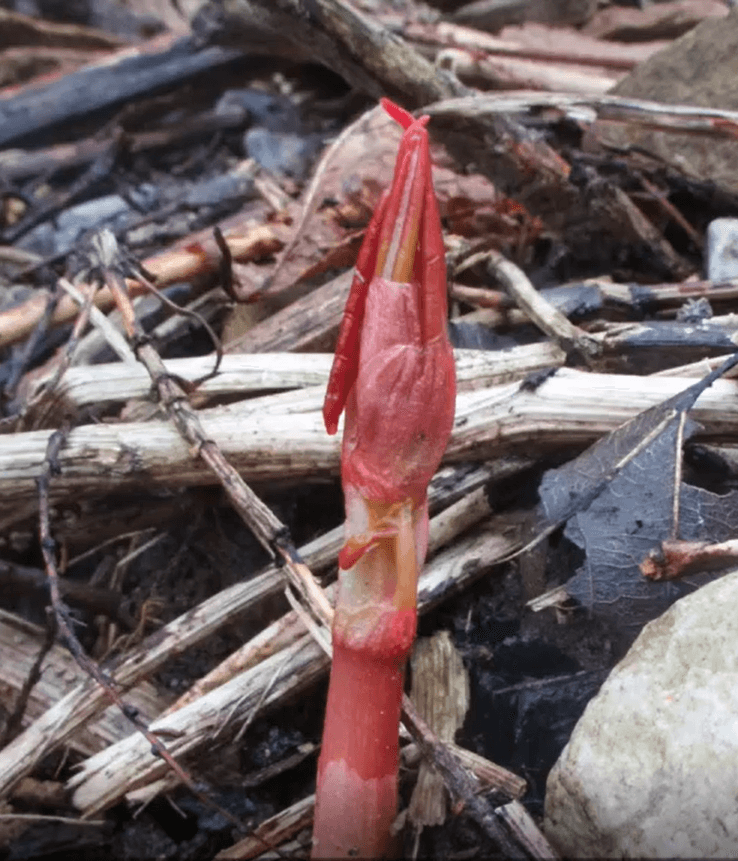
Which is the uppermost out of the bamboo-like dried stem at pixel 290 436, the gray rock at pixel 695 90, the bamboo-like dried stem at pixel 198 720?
the gray rock at pixel 695 90

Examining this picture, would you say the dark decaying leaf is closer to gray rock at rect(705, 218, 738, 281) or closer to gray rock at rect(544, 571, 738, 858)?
gray rock at rect(544, 571, 738, 858)

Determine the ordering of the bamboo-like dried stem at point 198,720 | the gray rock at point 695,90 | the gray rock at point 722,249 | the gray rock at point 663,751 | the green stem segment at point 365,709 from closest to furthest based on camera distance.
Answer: the gray rock at point 663,751 → the green stem segment at point 365,709 → the bamboo-like dried stem at point 198,720 → the gray rock at point 722,249 → the gray rock at point 695,90

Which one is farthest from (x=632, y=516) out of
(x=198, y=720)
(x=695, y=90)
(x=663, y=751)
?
(x=695, y=90)

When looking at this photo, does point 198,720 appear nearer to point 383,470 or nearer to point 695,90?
point 383,470

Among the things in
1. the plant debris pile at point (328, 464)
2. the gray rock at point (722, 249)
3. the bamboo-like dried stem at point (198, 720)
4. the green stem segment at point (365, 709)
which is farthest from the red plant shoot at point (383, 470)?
the gray rock at point (722, 249)

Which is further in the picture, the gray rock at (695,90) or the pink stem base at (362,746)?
the gray rock at (695,90)

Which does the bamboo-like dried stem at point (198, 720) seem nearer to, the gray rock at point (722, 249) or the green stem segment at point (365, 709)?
the green stem segment at point (365, 709)
